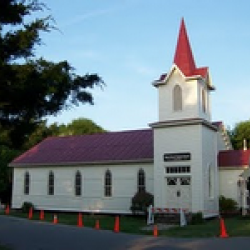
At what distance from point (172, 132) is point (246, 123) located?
101 feet

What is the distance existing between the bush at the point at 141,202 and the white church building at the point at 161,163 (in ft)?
3.60

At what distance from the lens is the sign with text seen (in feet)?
91.4

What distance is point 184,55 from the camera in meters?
30.4

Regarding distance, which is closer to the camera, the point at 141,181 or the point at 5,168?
the point at 141,181

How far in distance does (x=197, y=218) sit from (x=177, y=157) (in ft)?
13.7

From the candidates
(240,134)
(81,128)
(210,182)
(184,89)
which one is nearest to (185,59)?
(184,89)

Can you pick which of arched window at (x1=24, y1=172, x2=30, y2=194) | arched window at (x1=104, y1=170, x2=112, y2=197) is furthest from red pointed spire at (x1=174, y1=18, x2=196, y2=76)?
arched window at (x1=24, y1=172, x2=30, y2=194)

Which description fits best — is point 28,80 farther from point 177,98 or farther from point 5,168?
point 5,168

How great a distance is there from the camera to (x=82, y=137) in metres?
40.4

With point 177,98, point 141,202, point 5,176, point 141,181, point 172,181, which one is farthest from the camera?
point 5,176

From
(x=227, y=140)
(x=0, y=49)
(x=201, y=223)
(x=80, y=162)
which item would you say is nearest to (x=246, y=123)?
(x=227, y=140)

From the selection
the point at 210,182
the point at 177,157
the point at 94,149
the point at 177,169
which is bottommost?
the point at 210,182

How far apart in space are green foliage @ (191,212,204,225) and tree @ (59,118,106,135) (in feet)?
165

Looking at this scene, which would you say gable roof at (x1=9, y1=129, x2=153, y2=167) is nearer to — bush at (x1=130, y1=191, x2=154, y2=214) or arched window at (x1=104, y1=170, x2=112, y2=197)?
arched window at (x1=104, y1=170, x2=112, y2=197)
